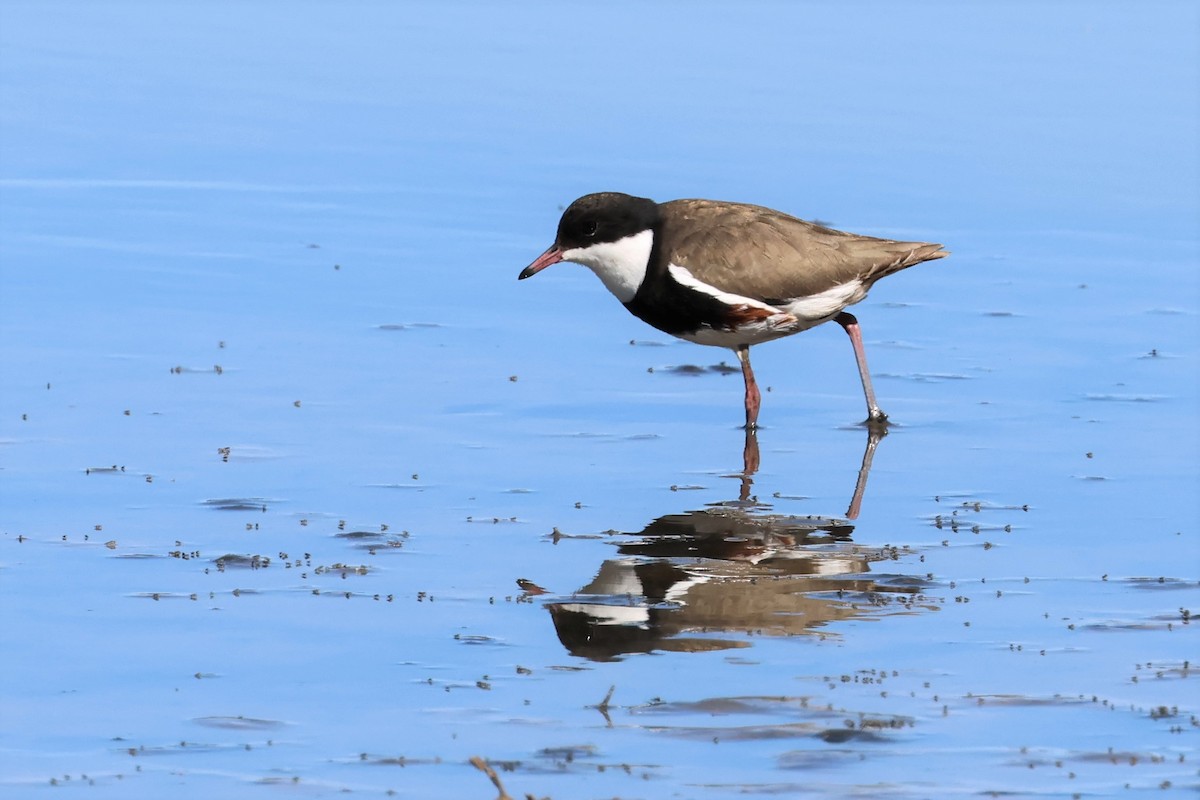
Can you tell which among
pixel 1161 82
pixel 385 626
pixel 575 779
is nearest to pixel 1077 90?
pixel 1161 82

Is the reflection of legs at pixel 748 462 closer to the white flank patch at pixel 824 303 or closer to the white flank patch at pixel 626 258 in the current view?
the white flank patch at pixel 824 303

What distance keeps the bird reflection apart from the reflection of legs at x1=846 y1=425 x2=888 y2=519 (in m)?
0.04

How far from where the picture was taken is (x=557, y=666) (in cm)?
856

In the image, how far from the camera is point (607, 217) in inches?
511

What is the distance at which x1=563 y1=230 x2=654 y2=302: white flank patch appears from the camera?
1297 cm

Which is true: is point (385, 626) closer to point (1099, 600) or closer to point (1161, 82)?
point (1099, 600)

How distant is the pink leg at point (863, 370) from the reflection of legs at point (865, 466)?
0.41 feet

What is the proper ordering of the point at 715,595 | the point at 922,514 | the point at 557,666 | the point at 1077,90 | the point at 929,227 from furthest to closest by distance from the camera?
the point at 1077,90 → the point at 929,227 → the point at 922,514 → the point at 715,595 → the point at 557,666

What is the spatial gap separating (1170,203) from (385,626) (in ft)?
37.6

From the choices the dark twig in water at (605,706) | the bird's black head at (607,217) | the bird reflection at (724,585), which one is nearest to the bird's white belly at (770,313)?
the bird's black head at (607,217)

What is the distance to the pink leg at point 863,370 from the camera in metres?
13.1

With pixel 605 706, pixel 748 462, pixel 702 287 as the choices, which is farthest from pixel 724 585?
pixel 702 287

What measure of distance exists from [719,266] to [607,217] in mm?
737

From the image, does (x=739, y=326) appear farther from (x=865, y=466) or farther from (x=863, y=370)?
(x=865, y=466)
